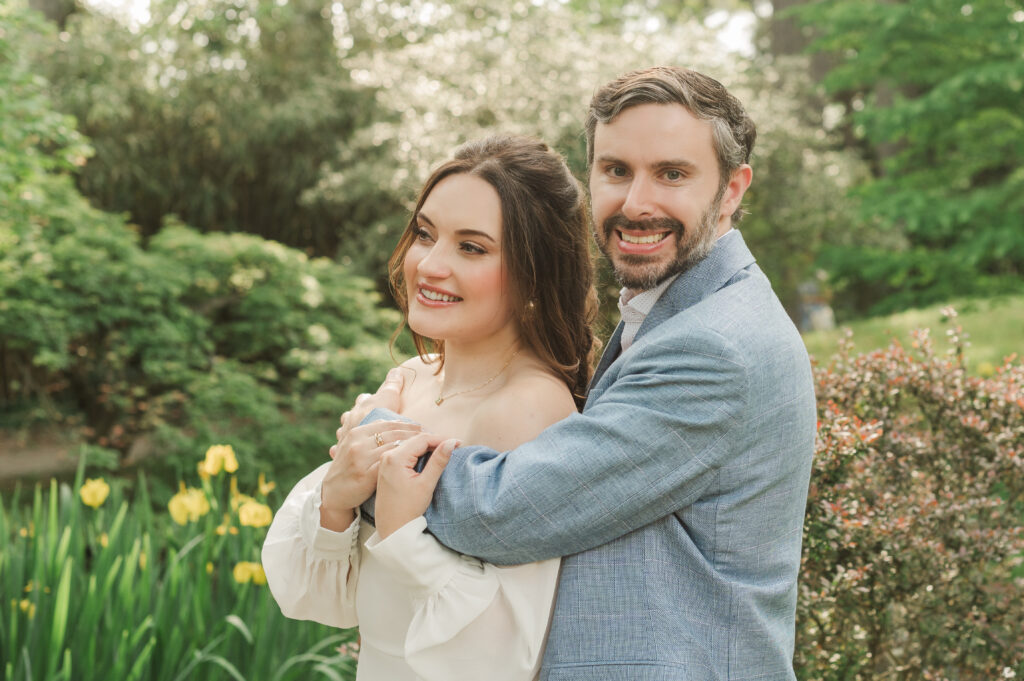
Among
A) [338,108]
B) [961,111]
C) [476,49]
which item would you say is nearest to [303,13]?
[338,108]

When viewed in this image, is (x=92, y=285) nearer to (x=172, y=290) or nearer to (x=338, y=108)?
(x=172, y=290)

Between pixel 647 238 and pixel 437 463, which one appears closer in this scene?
pixel 437 463

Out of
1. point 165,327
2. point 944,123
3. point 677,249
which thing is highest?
point 944,123

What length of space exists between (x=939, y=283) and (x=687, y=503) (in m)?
8.54

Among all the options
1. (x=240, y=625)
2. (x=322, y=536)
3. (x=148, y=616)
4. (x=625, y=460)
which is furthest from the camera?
(x=148, y=616)

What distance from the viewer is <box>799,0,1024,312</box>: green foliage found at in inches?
307

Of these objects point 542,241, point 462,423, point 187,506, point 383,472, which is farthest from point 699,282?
point 187,506

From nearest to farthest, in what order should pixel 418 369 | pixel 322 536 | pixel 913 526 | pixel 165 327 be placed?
pixel 322 536, pixel 418 369, pixel 913 526, pixel 165 327

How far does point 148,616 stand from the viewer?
10.7 ft

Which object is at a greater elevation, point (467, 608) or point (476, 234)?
point (476, 234)

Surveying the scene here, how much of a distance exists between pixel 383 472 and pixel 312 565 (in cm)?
42

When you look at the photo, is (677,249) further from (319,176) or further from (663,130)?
(319,176)

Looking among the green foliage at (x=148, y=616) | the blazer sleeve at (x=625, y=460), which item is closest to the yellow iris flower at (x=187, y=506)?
the green foliage at (x=148, y=616)

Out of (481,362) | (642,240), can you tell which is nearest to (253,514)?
(481,362)
